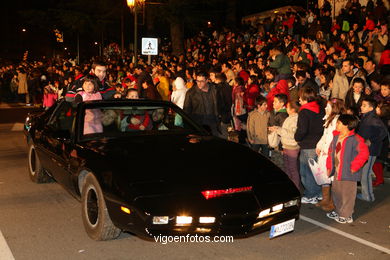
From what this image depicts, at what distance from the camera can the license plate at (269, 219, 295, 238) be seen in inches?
179

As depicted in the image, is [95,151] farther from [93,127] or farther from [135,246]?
[135,246]

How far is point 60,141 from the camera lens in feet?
19.8

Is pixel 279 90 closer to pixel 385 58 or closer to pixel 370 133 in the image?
pixel 370 133

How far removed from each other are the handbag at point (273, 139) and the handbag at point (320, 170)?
0.94 metres

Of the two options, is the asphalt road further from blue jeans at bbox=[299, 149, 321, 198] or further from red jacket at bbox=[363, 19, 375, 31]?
red jacket at bbox=[363, 19, 375, 31]

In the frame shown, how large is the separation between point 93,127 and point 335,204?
292 centimetres

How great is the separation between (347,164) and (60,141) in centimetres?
333

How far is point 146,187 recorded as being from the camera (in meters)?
4.34

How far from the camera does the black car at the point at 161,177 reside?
4.24 metres

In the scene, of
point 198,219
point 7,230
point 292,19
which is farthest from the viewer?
point 292,19

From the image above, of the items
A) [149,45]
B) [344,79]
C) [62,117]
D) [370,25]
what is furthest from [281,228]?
[149,45]

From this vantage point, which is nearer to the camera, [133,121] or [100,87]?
[133,121]

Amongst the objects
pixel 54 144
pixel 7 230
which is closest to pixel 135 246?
pixel 7 230

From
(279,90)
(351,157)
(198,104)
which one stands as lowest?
(351,157)
